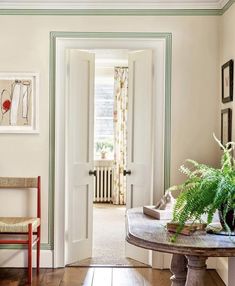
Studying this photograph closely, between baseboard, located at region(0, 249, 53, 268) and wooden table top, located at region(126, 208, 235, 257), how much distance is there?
220 centimetres

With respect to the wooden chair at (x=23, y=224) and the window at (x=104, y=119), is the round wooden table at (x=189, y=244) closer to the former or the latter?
the wooden chair at (x=23, y=224)

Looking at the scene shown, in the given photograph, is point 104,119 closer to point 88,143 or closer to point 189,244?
point 88,143

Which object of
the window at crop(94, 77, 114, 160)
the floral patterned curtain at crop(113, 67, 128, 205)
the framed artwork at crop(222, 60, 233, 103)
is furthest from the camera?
the window at crop(94, 77, 114, 160)

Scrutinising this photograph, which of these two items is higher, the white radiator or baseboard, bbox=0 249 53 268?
the white radiator

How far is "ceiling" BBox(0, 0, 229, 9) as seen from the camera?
4.56m

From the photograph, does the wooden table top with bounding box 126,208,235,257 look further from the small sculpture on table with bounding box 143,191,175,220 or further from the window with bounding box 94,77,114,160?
the window with bounding box 94,77,114,160

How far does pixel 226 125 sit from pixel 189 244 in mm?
2251

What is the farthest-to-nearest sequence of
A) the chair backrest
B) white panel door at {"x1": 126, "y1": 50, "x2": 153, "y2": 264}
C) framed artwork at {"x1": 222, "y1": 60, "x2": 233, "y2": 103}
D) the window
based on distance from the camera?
the window, white panel door at {"x1": 126, "y1": 50, "x2": 153, "y2": 264}, the chair backrest, framed artwork at {"x1": 222, "y1": 60, "x2": 233, "y2": 103}

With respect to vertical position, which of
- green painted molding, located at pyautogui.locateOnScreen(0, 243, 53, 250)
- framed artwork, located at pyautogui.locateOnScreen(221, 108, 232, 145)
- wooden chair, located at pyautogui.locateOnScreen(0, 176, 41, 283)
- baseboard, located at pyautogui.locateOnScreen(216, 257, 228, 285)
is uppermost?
framed artwork, located at pyautogui.locateOnScreen(221, 108, 232, 145)

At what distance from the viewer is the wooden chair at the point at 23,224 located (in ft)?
13.7

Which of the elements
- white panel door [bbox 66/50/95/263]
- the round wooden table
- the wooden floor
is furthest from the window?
the round wooden table

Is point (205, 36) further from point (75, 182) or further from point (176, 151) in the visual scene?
point (75, 182)

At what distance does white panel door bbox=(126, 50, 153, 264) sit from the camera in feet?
15.4

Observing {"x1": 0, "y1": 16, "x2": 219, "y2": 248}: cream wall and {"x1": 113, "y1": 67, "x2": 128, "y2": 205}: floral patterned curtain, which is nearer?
{"x1": 0, "y1": 16, "x2": 219, "y2": 248}: cream wall
